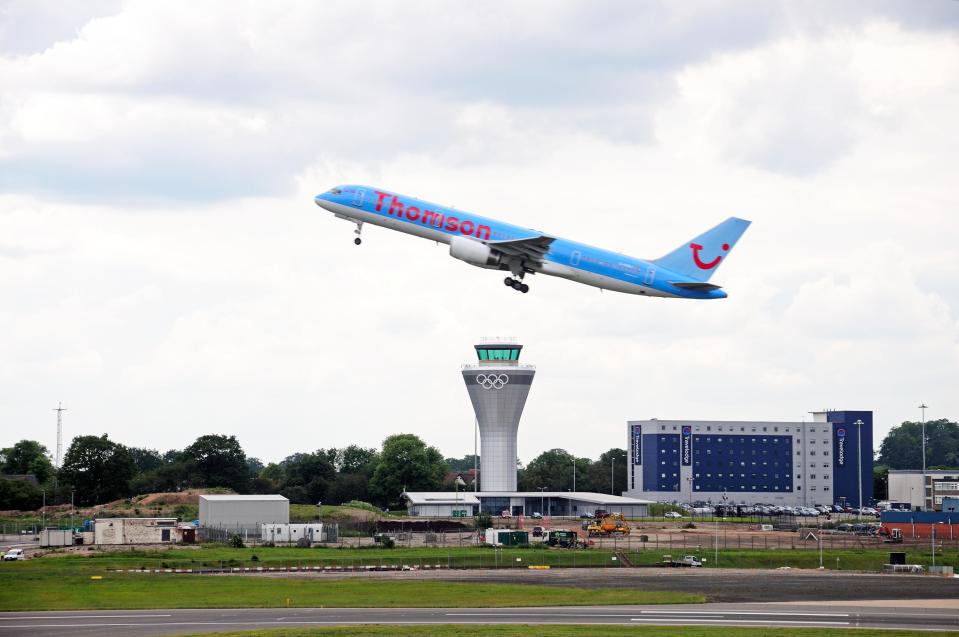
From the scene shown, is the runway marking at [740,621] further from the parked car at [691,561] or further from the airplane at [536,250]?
the parked car at [691,561]

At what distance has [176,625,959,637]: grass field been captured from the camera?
65.4 metres

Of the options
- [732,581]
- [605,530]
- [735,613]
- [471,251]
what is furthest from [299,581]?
[605,530]

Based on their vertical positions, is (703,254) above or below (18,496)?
above

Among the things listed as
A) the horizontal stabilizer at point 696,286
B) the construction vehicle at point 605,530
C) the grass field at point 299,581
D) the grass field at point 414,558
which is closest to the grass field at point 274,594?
the grass field at point 299,581

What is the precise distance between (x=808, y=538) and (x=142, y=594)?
89.6m

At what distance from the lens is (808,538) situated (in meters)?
151

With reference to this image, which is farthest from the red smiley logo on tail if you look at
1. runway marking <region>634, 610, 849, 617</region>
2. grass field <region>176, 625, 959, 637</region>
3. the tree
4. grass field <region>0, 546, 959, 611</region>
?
the tree

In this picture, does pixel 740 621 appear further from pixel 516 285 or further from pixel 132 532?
pixel 132 532

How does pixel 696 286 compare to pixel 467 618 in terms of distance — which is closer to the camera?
pixel 467 618

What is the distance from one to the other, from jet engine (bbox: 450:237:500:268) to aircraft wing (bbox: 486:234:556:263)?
649mm

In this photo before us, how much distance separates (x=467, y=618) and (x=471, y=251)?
103 feet

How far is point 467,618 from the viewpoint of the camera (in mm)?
73750

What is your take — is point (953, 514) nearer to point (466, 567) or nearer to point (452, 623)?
point (466, 567)

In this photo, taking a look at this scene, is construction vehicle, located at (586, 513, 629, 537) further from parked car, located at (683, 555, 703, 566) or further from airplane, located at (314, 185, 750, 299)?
airplane, located at (314, 185, 750, 299)
